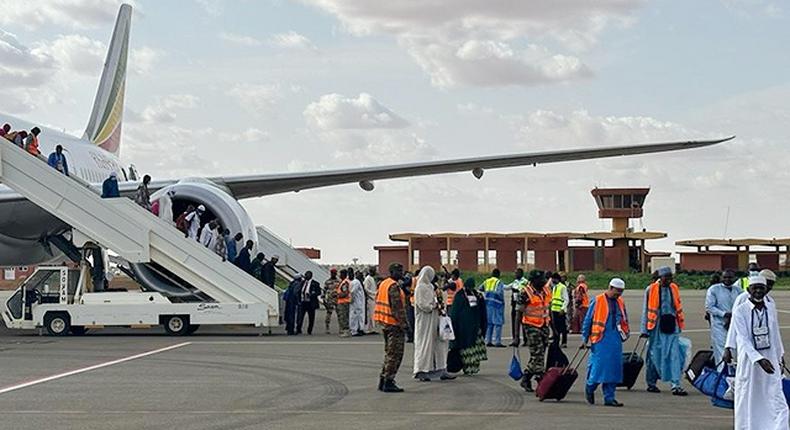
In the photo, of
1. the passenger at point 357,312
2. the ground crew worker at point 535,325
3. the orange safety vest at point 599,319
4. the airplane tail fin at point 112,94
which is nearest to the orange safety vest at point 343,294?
the passenger at point 357,312

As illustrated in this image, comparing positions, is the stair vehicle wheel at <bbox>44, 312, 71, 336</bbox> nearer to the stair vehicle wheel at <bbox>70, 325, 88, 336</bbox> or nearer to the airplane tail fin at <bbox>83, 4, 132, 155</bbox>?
the stair vehicle wheel at <bbox>70, 325, 88, 336</bbox>

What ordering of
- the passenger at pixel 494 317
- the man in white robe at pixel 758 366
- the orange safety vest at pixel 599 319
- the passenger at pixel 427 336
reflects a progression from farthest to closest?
the passenger at pixel 494 317 < the passenger at pixel 427 336 < the orange safety vest at pixel 599 319 < the man in white robe at pixel 758 366

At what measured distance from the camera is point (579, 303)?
833 inches

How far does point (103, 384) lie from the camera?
12680 mm

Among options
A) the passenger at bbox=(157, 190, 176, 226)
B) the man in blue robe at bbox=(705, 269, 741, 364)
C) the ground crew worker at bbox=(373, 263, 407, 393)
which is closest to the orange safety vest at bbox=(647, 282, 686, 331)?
the man in blue robe at bbox=(705, 269, 741, 364)

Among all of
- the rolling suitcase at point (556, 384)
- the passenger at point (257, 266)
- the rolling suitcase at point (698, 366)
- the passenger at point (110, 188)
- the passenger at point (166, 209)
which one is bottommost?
the rolling suitcase at point (556, 384)

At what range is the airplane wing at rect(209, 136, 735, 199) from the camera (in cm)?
2431

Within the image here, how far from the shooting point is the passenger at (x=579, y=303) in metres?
21.1

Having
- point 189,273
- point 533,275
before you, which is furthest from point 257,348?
point 533,275

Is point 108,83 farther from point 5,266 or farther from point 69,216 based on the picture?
point 69,216

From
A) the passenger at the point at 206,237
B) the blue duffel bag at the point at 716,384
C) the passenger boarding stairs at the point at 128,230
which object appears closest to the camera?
the blue duffel bag at the point at 716,384

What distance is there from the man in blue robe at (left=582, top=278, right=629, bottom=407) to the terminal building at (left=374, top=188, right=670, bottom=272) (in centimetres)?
4936

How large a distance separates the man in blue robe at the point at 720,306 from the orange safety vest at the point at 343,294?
29.8ft

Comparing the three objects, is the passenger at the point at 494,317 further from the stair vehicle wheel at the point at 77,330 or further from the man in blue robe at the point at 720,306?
the stair vehicle wheel at the point at 77,330
